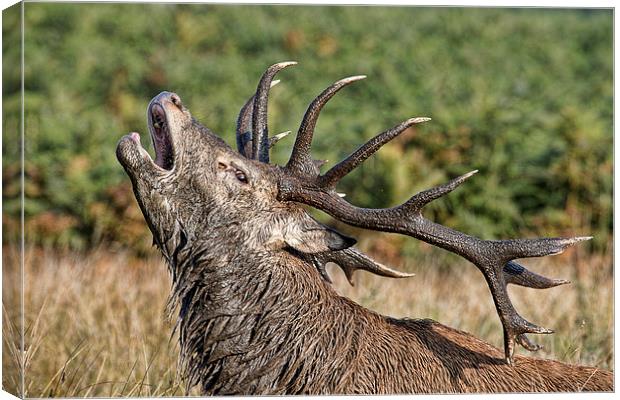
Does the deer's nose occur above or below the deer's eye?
above

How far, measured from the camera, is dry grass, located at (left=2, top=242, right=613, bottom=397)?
241 inches

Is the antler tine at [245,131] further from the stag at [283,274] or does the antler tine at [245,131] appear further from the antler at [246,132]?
the stag at [283,274]

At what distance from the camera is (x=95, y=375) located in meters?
6.54

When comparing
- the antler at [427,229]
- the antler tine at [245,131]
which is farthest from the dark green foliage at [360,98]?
the antler at [427,229]

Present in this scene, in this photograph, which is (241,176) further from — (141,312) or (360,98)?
(360,98)

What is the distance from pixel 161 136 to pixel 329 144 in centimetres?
835

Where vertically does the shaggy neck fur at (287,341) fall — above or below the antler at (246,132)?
below

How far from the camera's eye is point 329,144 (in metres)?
13.5

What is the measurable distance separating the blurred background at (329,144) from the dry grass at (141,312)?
0.02 metres

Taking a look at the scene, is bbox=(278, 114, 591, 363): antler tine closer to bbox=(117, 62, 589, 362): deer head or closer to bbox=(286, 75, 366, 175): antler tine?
bbox=(117, 62, 589, 362): deer head

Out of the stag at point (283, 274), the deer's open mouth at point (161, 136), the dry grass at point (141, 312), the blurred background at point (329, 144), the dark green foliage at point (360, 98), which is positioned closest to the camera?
the stag at point (283, 274)

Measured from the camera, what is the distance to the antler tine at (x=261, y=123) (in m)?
5.45

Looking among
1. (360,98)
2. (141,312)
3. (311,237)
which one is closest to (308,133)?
(311,237)

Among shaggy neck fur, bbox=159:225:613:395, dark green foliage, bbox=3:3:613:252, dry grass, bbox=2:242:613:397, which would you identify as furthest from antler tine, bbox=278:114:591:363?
dark green foliage, bbox=3:3:613:252
